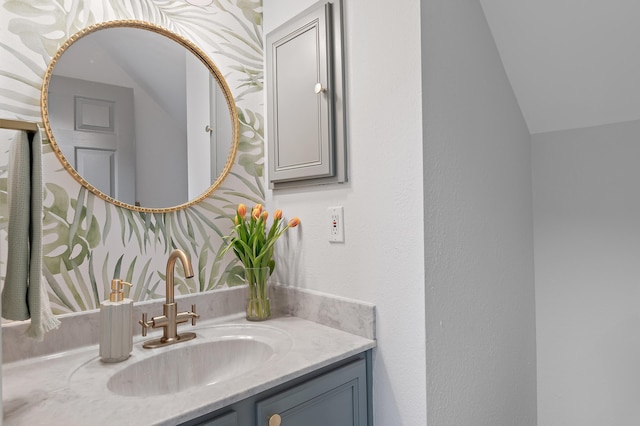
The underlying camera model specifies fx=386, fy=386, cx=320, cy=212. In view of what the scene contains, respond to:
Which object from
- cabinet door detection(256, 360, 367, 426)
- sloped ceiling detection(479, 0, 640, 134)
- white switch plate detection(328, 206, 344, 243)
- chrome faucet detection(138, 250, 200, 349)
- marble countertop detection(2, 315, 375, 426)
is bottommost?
cabinet door detection(256, 360, 367, 426)

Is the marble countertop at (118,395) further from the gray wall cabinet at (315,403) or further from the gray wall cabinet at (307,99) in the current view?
the gray wall cabinet at (307,99)

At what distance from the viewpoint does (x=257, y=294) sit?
1367 millimetres

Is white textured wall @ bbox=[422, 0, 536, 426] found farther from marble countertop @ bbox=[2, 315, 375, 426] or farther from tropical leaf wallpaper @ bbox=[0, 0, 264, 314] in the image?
tropical leaf wallpaper @ bbox=[0, 0, 264, 314]

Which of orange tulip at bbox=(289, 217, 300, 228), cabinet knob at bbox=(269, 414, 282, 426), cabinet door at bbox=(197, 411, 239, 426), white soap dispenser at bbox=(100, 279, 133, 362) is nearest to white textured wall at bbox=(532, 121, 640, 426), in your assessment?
orange tulip at bbox=(289, 217, 300, 228)

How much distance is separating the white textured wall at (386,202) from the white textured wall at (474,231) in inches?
1.4

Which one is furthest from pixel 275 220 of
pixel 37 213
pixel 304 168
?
pixel 37 213

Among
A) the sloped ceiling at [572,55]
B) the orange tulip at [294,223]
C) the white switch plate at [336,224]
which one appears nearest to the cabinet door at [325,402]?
the white switch plate at [336,224]

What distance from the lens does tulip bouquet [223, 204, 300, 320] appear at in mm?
1359

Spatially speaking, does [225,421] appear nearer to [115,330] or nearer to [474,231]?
[115,330]

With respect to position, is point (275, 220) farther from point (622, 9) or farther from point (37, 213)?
point (622, 9)

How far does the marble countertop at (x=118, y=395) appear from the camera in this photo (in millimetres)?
749

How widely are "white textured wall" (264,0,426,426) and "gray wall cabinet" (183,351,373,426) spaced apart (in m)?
0.06

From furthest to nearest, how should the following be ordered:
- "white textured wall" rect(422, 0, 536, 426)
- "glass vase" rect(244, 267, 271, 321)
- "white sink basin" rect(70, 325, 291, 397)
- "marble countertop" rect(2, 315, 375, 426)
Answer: "glass vase" rect(244, 267, 271, 321), "white textured wall" rect(422, 0, 536, 426), "white sink basin" rect(70, 325, 291, 397), "marble countertop" rect(2, 315, 375, 426)

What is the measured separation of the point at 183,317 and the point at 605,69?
1629 mm
